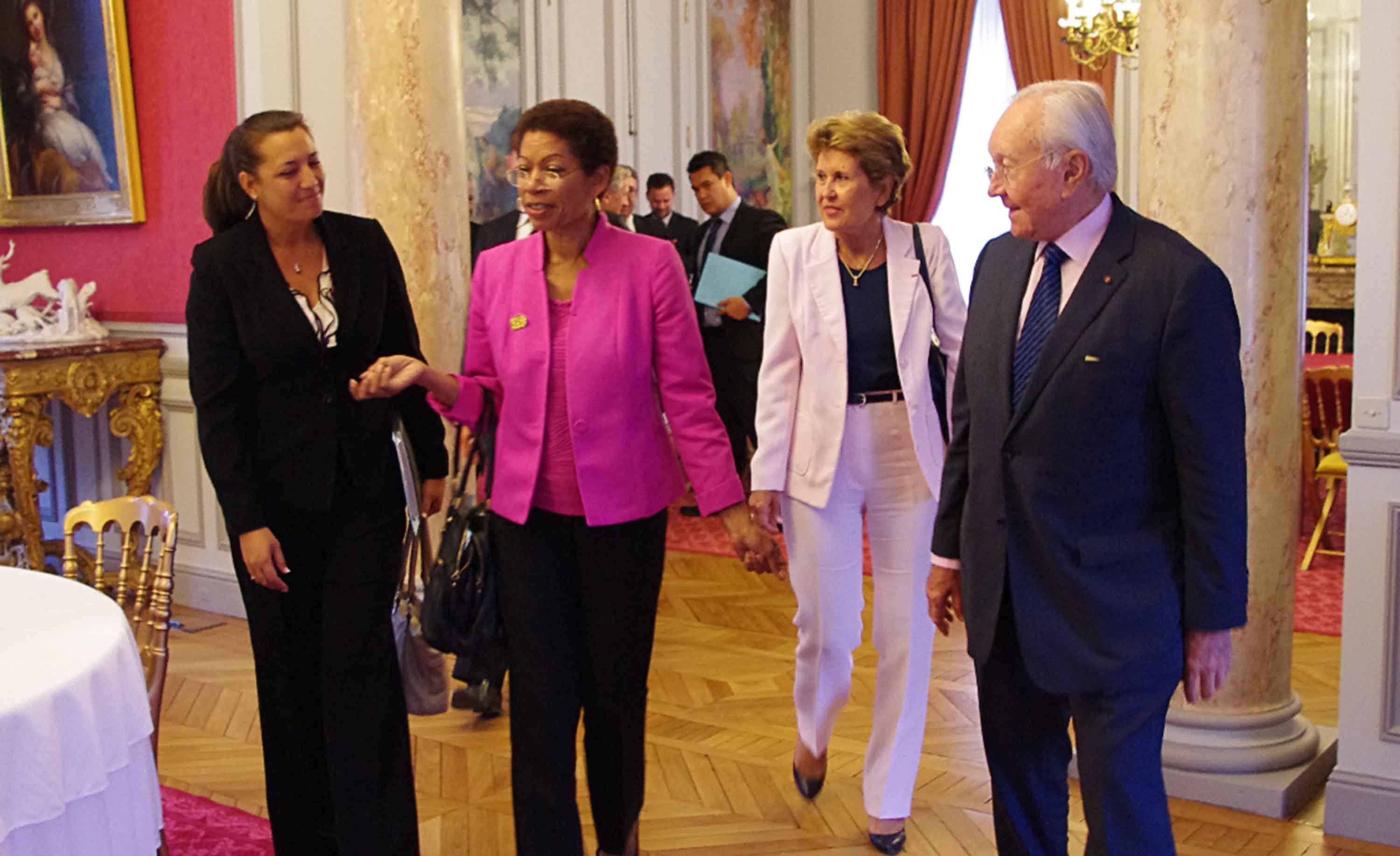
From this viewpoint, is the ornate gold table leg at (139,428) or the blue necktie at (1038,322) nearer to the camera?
the blue necktie at (1038,322)

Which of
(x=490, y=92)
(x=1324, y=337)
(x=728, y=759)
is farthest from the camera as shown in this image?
(x=1324, y=337)

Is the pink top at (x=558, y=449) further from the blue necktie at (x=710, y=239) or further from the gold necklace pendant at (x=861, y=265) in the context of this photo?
the blue necktie at (x=710, y=239)

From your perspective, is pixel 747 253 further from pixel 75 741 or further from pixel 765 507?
pixel 75 741

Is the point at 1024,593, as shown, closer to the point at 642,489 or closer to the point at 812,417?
the point at 642,489

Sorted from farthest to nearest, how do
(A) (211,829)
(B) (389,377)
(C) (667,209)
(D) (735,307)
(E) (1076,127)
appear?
(C) (667,209) → (D) (735,307) → (A) (211,829) → (B) (389,377) → (E) (1076,127)

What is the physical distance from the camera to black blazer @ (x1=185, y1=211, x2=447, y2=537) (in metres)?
2.79

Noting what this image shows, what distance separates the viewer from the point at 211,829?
12.1 ft

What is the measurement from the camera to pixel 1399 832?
3393mm

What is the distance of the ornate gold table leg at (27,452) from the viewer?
577 cm

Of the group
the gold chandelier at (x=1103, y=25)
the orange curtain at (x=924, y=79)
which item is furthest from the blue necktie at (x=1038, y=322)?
the orange curtain at (x=924, y=79)

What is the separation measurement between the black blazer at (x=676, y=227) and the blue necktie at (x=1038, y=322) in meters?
5.14

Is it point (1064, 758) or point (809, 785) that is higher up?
point (1064, 758)

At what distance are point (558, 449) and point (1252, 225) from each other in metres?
1.94

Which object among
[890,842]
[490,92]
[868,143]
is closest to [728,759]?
[890,842]
